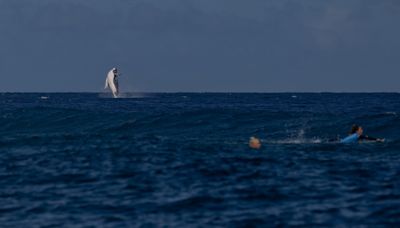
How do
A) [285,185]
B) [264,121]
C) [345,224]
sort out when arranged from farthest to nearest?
[264,121]
[285,185]
[345,224]

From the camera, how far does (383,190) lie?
59.7 feet

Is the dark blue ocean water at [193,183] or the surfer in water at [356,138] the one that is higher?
the surfer in water at [356,138]

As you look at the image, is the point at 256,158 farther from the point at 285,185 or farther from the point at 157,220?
the point at 157,220

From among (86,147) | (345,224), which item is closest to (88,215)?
(345,224)

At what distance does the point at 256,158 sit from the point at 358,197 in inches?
307

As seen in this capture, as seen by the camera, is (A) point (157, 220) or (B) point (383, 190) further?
(B) point (383, 190)
